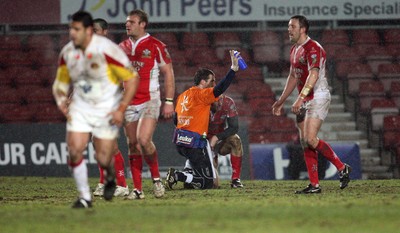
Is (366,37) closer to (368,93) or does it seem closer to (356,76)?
(356,76)

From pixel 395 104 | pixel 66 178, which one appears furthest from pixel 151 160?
pixel 395 104

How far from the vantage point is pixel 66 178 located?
17250mm

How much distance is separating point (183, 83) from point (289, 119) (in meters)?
2.45

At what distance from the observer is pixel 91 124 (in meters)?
9.59

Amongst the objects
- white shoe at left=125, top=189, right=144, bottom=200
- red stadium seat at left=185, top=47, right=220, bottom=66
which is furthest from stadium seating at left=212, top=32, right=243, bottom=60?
white shoe at left=125, top=189, right=144, bottom=200

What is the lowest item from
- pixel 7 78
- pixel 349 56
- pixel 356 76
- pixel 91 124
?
pixel 91 124

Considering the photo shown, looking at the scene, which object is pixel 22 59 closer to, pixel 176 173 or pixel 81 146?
pixel 176 173

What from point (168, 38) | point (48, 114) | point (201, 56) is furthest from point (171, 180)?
point (168, 38)

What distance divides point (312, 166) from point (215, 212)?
349 cm

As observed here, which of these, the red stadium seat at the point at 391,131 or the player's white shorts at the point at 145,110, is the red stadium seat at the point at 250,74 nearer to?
the red stadium seat at the point at 391,131

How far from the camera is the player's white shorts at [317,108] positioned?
12.3 meters

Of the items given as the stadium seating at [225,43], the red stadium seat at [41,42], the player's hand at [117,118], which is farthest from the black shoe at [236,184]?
the red stadium seat at [41,42]

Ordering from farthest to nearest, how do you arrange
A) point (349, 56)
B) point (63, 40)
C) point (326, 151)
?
point (63, 40) < point (349, 56) < point (326, 151)

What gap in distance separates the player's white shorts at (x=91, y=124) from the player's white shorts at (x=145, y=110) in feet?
5.72
